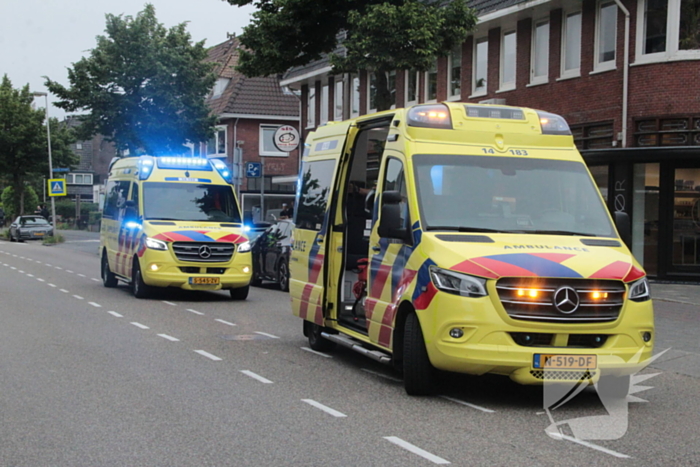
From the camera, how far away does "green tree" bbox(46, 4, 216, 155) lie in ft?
124

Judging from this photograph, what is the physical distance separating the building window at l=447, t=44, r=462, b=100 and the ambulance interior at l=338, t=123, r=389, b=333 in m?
19.3

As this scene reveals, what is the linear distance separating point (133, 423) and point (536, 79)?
20637 millimetres

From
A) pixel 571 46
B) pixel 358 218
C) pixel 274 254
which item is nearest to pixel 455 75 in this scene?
pixel 571 46

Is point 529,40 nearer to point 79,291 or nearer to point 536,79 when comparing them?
point 536,79

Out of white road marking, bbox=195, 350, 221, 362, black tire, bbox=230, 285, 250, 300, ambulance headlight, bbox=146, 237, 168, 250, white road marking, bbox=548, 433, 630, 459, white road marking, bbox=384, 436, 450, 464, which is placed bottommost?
black tire, bbox=230, 285, 250, 300

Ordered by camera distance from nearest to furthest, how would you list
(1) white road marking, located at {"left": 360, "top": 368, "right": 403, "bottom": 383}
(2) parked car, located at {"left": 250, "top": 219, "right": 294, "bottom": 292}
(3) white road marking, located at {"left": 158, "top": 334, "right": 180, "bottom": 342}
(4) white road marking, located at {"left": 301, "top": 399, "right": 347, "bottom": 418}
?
(4) white road marking, located at {"left": 301, "top": 399, "right": 347, "bottom": 418}
(1) white road marking, located at {"left": 360, "top": 368, "right": 403, "bottom": 383}
(3) white road marking, located at {"left": 158, "top": 334, "right": 180, "bottom": 342}
(2) parked car, located at {"left": 250, "top": 219, "right": 294, "bottom": 292}

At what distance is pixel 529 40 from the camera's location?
26312mm

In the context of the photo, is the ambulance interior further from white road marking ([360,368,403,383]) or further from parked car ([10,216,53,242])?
parked car ([10,216,53,242])

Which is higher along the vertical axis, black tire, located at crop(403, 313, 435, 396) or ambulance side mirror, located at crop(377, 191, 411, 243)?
ambulance side mirror, located at crop(377, 191, 411, 243)

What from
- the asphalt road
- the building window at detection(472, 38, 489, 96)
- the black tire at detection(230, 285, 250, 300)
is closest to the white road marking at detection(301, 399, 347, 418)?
the asphalt road

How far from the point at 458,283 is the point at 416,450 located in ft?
5.77

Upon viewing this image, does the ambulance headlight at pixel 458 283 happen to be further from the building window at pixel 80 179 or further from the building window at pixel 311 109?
the building window at pixel 80 179

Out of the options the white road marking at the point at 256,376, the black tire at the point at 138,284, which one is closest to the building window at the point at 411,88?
the black tire at the point at 138,284

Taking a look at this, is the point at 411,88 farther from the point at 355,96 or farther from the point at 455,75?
the point at 355,96
